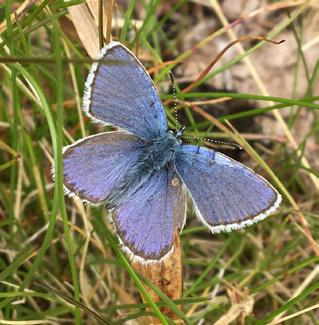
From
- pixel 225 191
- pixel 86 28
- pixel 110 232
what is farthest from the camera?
pixel 110 232

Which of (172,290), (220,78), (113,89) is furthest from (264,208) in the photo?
(220,78)

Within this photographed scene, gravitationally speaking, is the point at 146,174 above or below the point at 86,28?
below

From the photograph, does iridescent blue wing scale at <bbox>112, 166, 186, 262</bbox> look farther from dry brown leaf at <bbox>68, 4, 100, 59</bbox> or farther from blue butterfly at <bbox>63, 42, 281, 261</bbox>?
dry brown leaf at <bbox>68, 4, 100, 59</bbox>

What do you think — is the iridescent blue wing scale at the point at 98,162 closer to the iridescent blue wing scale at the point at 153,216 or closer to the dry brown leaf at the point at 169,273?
the iridescent blue wing scale at the point at 153,216

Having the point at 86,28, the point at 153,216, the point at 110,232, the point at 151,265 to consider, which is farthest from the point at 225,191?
the point at 86,28

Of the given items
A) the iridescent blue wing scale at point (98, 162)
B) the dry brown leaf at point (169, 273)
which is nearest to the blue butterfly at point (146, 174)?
the iridescent blue wing scale at point (98, 162)

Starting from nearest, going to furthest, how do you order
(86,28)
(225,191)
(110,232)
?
(225,191) → (86,28) → (110,232)

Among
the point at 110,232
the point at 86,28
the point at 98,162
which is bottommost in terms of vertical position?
the point at 110,232

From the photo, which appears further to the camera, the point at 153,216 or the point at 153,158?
the point at 153,158

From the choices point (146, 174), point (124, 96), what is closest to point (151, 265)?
point (146, 174)

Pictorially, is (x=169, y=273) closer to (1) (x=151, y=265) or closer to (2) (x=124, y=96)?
(1) (x=151, y=265)
